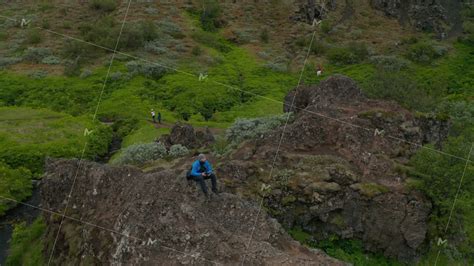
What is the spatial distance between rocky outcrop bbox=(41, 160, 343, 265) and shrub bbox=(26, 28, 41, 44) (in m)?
76.3

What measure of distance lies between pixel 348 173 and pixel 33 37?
266 ft

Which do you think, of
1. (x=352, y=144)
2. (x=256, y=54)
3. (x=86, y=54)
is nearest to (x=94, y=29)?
(x=86, y=54)

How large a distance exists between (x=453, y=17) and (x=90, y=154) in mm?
101890

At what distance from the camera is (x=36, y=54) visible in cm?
8238

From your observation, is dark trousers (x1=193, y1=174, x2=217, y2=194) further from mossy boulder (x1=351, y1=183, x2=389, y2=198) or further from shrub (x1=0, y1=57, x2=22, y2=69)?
shrub (x1=0, y1=57, x2=22, y2=69)

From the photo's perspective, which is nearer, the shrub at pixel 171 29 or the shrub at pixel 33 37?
the shrub at pixel 33 37

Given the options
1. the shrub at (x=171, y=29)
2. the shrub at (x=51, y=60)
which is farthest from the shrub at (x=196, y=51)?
the shrub at (x=51, y=60)

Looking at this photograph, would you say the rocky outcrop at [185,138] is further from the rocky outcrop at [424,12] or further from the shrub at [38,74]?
the rocky outcrop at [424,12]

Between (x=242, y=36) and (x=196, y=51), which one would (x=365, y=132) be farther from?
(x=242, y=36)

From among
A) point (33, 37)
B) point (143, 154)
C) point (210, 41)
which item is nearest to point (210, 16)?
point (210, 41)

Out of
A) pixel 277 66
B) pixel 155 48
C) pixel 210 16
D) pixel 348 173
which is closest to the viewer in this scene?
pixel 348 173

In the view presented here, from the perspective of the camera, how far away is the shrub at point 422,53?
297 ft

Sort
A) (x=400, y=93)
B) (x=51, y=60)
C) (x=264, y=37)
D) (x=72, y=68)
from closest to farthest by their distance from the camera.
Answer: (x=400, y=93) → (x=72, y=68) → (x=51, y=60) → (x=264, y=37)

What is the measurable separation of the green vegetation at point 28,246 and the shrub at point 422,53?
8311 cm
